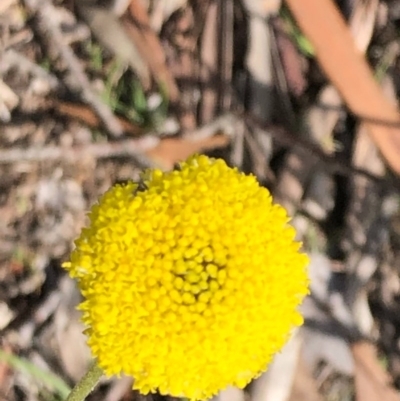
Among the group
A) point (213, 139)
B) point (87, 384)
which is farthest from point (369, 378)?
point (87, 384)

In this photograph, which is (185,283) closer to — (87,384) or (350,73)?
(87,384)

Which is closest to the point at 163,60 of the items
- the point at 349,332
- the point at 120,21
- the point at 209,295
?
the point at 120,21

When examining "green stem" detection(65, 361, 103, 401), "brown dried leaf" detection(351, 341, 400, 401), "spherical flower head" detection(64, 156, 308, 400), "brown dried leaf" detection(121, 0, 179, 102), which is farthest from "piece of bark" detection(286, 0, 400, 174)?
"green stem" detection(65, 361, 103, 401)

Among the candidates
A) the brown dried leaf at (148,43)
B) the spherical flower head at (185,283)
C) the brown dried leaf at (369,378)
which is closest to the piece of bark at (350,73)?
the brown dried leaf at (148,43)

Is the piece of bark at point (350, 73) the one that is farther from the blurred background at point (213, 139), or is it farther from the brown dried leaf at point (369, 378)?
the brown dried leaf at point (369, 378)

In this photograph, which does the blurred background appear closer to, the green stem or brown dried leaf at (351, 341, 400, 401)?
brown dried leaf at (351, 341, 400, 401)
